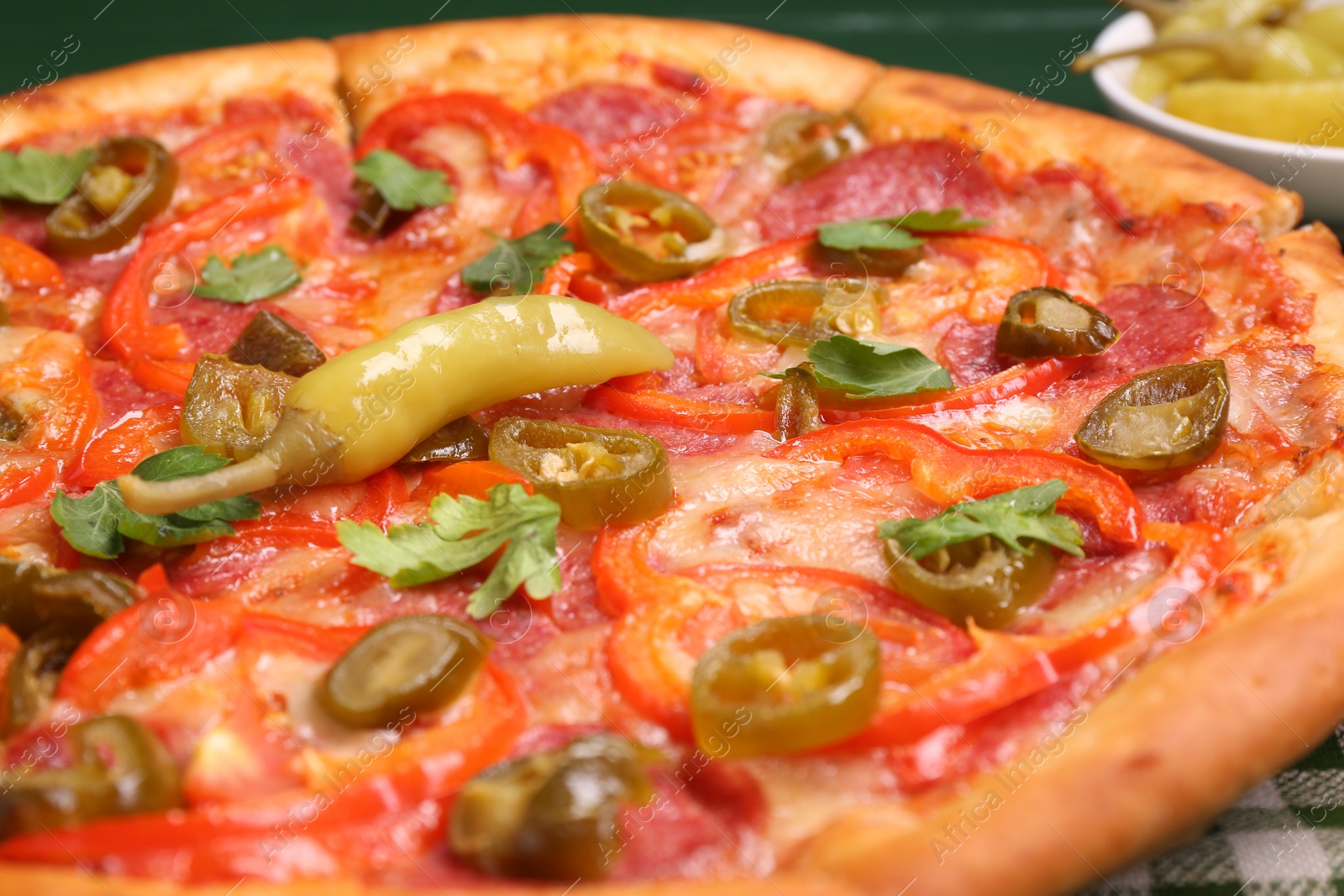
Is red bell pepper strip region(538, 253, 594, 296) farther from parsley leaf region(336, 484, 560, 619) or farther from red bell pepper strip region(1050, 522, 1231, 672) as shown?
red bell pepper strip region(1050, 522, 1231, 672)

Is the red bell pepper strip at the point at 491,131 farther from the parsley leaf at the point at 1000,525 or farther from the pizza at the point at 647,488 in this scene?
the parsley leaf at the point at 1000,525

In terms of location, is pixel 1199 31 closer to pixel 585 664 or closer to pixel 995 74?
pixel 995 74

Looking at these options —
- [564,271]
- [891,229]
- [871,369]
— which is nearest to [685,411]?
[871,369]

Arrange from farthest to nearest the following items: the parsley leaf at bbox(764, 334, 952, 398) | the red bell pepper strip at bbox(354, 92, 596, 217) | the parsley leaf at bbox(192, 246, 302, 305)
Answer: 1. the red bell pepper strip at bbox(354, 92, 596, 217)
2. the parsley leaf at bbox(192, 246, 302, 305)
3. the parsley leaf at bbox(764, 334, 952, 398)

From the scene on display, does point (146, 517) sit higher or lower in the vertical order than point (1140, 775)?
higher

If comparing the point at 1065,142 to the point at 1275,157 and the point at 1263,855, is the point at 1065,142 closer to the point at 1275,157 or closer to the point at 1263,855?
the point at 1275,157

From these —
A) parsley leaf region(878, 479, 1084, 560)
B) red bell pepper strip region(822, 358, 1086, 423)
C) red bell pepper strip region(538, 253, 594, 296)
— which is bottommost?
red bell pepper strip region(822, 358, 1086, 423)

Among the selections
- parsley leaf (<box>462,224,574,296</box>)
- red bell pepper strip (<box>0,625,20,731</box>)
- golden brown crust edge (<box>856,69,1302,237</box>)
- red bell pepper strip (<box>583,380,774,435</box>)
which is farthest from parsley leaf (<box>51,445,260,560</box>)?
golden brown crust edge (<box>856,69,1302,237</box>)
